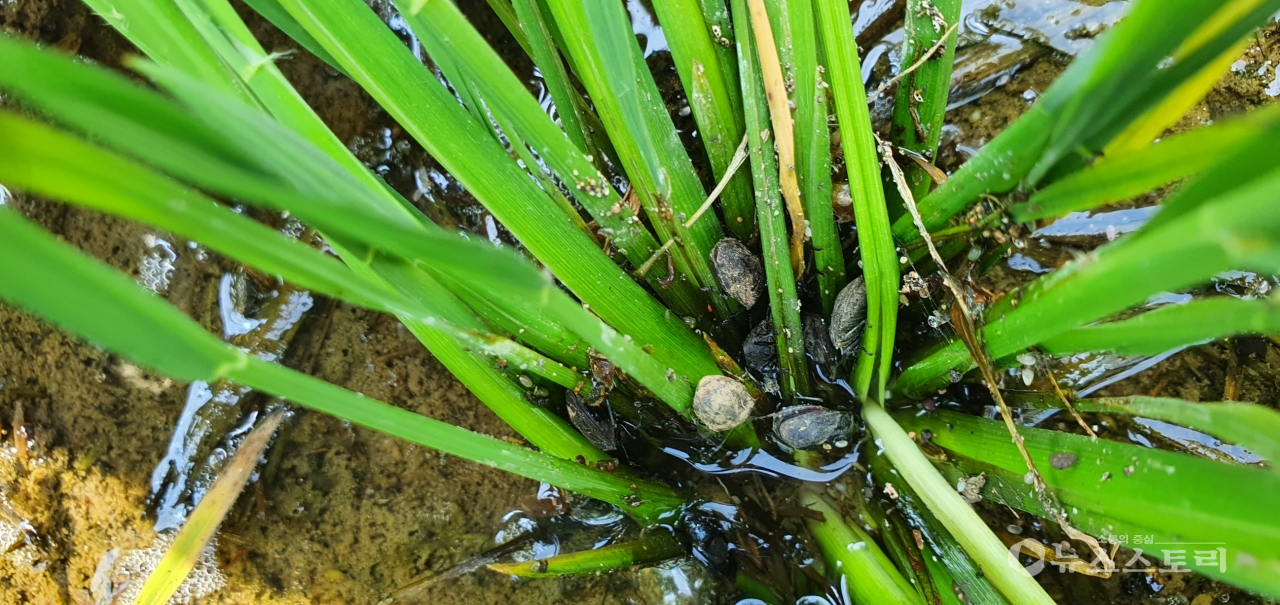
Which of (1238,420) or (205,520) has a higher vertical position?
(205,520)

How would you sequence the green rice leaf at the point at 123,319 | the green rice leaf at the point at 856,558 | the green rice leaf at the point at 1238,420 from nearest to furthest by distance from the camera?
1. the green rice leaf at the point at 123,319
2. the green rice leaf at the point at 1238,420
3. the green rice leaf at the point at 856,558

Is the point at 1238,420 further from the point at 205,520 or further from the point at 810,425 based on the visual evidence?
the point at 205,520

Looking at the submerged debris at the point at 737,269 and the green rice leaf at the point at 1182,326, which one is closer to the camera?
the green rice leaf at the point at 1182,326

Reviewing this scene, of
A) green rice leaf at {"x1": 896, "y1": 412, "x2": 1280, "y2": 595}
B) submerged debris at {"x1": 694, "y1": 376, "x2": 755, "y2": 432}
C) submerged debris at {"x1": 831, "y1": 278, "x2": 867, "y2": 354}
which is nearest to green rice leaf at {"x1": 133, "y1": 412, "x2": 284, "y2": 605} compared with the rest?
submerged debris at {"x1": 694, "y1": 376, "x2": 755, "y2": 432}

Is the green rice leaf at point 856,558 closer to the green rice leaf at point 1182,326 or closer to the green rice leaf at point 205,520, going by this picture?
the green rice leaf at point 1182,326

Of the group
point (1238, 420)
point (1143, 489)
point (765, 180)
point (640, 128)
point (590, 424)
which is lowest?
point (1143, 489)

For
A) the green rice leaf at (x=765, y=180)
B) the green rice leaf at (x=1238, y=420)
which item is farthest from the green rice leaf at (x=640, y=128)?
the green rice leaf at (x=1238, y=420)

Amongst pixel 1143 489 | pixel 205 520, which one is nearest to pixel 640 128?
pixel 1143 489

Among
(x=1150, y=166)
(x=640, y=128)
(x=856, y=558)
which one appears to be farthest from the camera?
(x=856, y=558)
